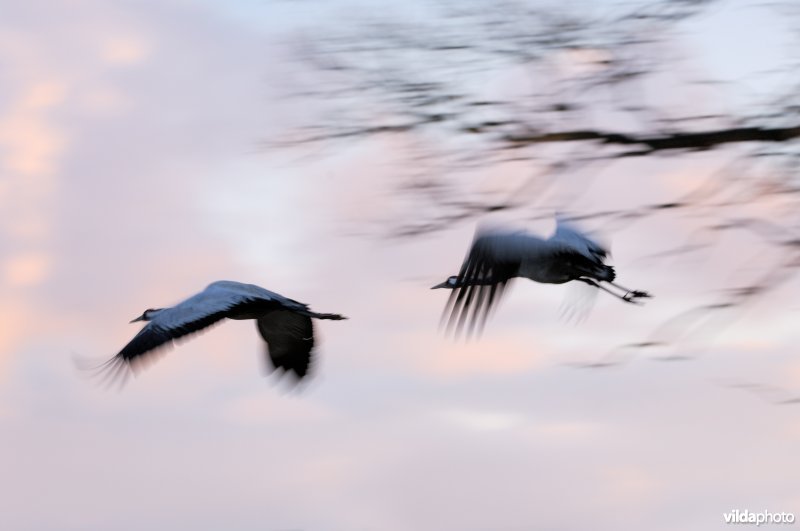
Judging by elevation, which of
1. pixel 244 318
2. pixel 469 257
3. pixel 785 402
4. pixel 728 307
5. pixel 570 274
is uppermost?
pixel 244 318

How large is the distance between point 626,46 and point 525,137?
61cm

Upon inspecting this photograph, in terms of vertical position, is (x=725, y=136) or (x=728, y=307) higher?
(x=725, y=136)

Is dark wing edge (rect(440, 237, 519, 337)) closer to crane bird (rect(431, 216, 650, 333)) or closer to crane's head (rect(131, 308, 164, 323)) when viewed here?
crane bird (rect(431, 216, 650, 333))

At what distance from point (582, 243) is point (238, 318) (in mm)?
4116

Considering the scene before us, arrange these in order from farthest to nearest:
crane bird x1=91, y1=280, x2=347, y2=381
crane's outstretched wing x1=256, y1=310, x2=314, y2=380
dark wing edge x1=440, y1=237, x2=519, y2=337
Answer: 1. crane's outstretched wing x1=256, y1=310, x2=314, y2=380
2. crane bird x1=91, y1=280, x2=347, y2=381
3. dark wing edge x1=440, y1=237, x2=519, y2=337

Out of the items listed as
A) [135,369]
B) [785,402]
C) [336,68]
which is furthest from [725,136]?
[135,369]

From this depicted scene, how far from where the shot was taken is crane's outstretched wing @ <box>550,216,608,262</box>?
21.5 feet

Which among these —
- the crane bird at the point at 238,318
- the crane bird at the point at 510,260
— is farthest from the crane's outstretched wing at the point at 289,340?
the crane bird at the point at 510,260

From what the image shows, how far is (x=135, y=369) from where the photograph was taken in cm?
889

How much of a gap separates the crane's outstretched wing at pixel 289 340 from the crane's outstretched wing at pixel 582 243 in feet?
14.3

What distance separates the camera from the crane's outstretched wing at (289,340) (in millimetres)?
10977

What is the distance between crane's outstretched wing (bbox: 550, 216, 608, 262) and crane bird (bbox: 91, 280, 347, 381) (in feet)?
10.8

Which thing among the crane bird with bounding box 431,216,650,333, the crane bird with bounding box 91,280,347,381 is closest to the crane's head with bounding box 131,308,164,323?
the crane bird with bounding box 91,280,347,381

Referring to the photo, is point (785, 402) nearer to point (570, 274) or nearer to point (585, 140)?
point (585, 140)
